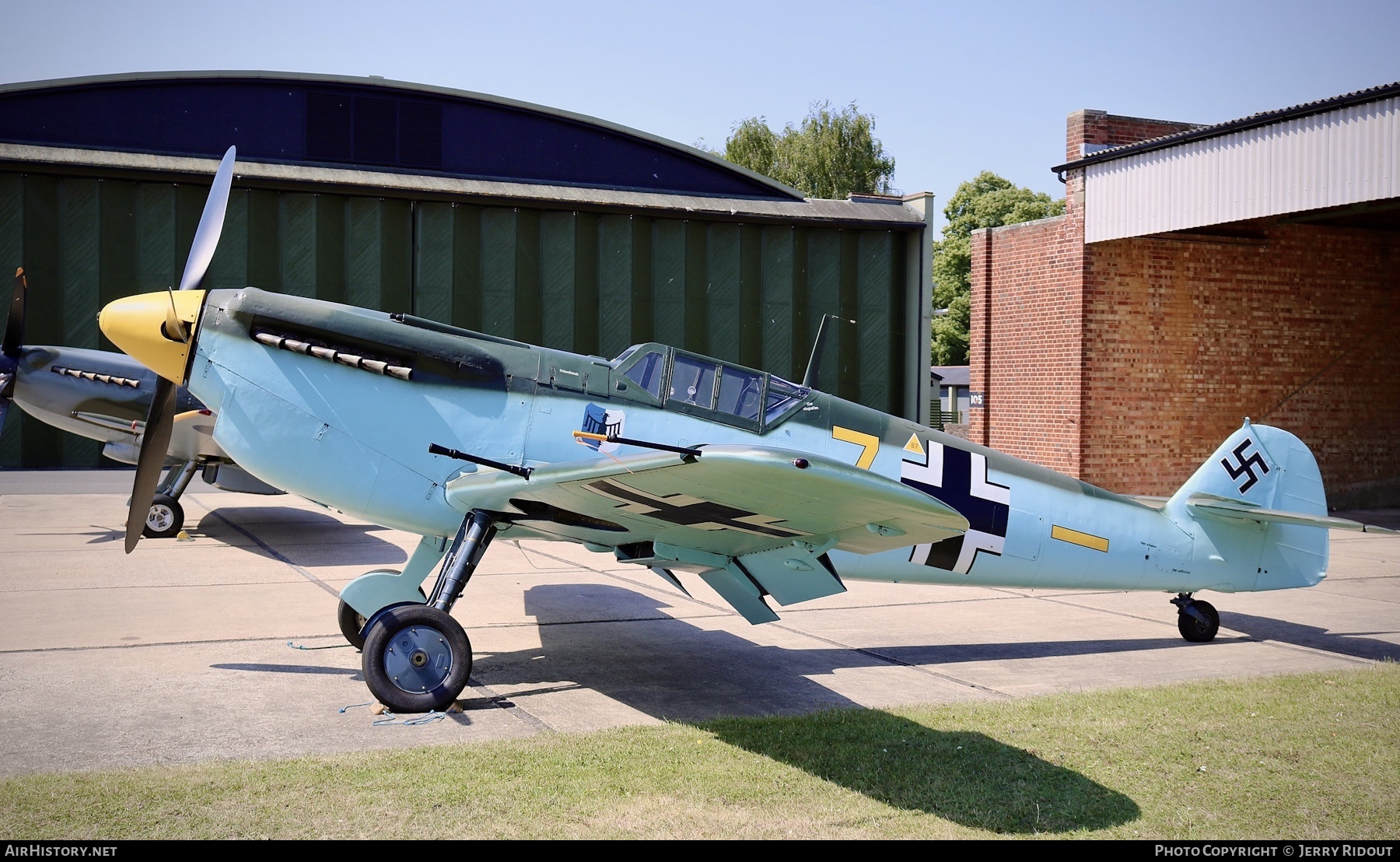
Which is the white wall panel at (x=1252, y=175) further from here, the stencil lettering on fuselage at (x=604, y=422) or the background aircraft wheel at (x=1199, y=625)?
the stencil lettering on fuselage at (x=604, y=422)

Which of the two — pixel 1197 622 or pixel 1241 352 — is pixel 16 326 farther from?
pixel 1241 352

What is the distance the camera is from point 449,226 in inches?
843

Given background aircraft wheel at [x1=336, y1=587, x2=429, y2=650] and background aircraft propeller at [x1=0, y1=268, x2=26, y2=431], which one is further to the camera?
background aircraft propeller at [x1=0, y1=268, x2=26, y2=431]

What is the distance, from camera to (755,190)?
24.4m

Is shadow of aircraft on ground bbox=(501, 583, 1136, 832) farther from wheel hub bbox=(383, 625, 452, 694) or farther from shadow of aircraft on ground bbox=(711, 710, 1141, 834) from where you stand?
wheel hub bbox=(383, 625, 452, 694)

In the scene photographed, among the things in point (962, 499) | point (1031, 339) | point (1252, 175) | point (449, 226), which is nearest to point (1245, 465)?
point (962, 499)

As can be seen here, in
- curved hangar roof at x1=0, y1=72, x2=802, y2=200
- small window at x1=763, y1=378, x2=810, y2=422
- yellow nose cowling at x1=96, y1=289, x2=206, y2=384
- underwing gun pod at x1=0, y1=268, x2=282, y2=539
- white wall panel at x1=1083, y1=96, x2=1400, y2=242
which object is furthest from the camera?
curved hangar roof at x1=0, y1=72, x2=802, y2=200

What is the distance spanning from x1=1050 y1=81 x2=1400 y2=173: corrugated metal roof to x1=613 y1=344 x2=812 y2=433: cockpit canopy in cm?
1076

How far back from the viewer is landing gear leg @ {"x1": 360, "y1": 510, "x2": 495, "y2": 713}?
542cm

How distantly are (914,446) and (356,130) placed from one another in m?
18.3

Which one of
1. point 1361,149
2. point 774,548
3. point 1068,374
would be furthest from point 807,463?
point 1068,374

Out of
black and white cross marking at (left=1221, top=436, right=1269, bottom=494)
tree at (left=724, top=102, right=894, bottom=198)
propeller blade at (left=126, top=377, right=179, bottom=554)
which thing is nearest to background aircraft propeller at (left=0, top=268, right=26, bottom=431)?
propeller blade at (left=126, top=377, right=179, bottom=554)

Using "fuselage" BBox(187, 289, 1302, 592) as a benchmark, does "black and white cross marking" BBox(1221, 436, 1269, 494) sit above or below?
below
